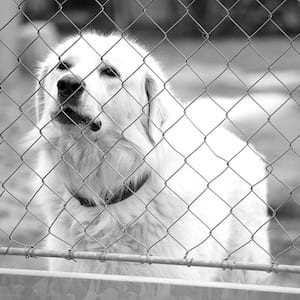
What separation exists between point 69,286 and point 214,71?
9.35 m

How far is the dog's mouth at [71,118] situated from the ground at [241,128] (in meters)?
0.15

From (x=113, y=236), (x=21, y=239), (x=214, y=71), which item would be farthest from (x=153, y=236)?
(x=214, y=71)

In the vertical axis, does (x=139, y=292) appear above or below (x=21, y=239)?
below

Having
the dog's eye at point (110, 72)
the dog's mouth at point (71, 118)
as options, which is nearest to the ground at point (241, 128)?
the dog's mouth at point (71, 118)

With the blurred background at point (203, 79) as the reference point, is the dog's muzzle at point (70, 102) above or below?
below

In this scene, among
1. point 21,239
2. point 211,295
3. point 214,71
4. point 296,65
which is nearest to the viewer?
point 211,295

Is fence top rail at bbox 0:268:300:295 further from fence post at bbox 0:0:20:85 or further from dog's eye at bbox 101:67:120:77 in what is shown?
fence post at bbox 0:0:20:85

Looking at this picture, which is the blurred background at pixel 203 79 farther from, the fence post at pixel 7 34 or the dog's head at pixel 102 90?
the dog's head at pixel 102 90

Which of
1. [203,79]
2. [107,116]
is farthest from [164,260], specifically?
[203,79]

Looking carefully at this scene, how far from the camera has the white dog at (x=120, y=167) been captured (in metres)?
3.85

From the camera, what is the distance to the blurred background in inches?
154

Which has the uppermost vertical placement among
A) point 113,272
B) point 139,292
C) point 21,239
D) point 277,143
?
point 277,143

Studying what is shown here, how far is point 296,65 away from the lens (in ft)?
47.6

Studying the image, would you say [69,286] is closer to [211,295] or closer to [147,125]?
[211,295]
